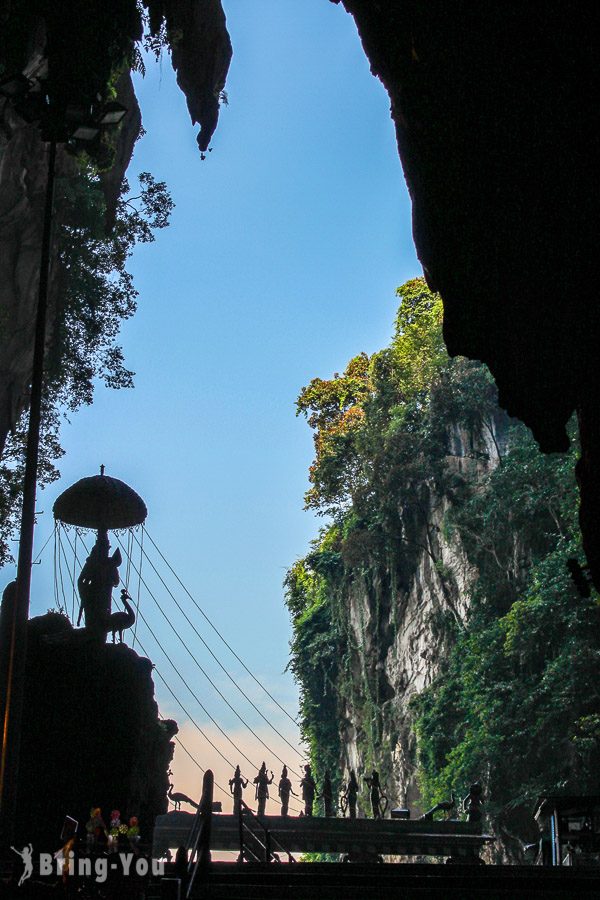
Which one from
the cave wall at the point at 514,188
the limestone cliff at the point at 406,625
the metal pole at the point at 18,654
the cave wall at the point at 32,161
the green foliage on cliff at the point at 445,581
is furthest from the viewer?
the limestone cliff at the point at 406,625

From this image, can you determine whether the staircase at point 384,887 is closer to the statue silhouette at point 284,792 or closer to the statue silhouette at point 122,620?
the statue silhouette at point 122,620

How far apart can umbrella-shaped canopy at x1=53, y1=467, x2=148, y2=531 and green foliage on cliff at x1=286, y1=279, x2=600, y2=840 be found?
49.3 feet

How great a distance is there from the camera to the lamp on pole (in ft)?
25.9

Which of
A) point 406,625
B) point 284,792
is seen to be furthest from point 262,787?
point 406,625

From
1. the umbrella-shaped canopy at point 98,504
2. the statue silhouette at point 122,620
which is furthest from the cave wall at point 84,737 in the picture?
the umbrella-shaped canopy at point 98,504

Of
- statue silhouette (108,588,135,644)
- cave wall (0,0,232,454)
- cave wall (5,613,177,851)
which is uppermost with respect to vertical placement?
cave wall (0,0,232,454)

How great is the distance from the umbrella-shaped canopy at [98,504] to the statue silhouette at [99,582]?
12.1 inches

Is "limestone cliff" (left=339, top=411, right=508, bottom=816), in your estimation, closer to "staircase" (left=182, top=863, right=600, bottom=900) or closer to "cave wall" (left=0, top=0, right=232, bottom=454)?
"cave wall" (left=0, top=0, right=232, bottom=454)

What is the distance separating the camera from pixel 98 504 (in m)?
15.6

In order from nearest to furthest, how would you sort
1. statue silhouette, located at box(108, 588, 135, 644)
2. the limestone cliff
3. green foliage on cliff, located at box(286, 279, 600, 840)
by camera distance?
statue silhouette, located at box(108, 588, 135, 644)
green foliage on cliff, located at box(286, 279, 600, 840)
the limestone cliff

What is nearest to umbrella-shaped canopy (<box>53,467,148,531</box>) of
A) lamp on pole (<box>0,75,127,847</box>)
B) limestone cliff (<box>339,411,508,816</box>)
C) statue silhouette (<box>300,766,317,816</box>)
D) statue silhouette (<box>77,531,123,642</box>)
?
statue silhouette (<box>77,531,123,642</box>)

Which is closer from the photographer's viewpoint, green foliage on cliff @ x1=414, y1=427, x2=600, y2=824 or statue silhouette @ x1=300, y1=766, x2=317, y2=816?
green foliage on cliff @ x1=414, y1=427, x2=600, y2=824

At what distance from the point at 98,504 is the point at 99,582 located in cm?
130

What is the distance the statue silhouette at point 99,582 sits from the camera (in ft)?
47.7
